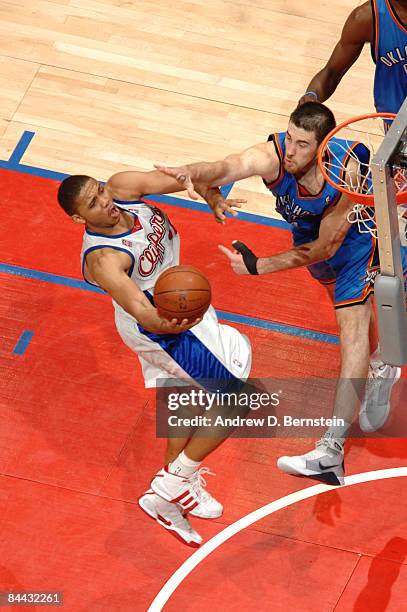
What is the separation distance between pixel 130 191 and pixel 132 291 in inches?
29.1

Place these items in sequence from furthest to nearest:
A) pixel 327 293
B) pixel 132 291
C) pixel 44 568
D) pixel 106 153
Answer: pixel 106 153 → pixel 327 293 → pixel 44 568 → pixel 132 291

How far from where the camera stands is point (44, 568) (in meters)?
5.91

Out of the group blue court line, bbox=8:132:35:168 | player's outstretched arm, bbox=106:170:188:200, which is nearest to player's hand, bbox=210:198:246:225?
player's outstretched arm, bbox=106:170:188:200

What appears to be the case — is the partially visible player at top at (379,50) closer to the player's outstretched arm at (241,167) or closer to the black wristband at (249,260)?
the player's outstretched arm at (241,167)

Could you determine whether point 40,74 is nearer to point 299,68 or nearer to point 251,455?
point 299,68

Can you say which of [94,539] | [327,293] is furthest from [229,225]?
[94,539]

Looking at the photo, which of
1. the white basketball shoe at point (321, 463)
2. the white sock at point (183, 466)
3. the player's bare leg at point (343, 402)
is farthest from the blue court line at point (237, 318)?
the white sock at point (183, 466)

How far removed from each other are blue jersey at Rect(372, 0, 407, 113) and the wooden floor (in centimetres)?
165

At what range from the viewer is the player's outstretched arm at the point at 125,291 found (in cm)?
547

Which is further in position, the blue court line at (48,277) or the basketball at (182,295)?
the blue court line at (48,277)

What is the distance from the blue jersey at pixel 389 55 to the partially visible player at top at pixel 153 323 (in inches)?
56.9

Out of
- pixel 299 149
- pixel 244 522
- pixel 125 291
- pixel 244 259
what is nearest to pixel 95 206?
pixel 125 291

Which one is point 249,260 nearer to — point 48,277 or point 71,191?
point 71,191

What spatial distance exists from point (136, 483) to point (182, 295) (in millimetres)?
1576
